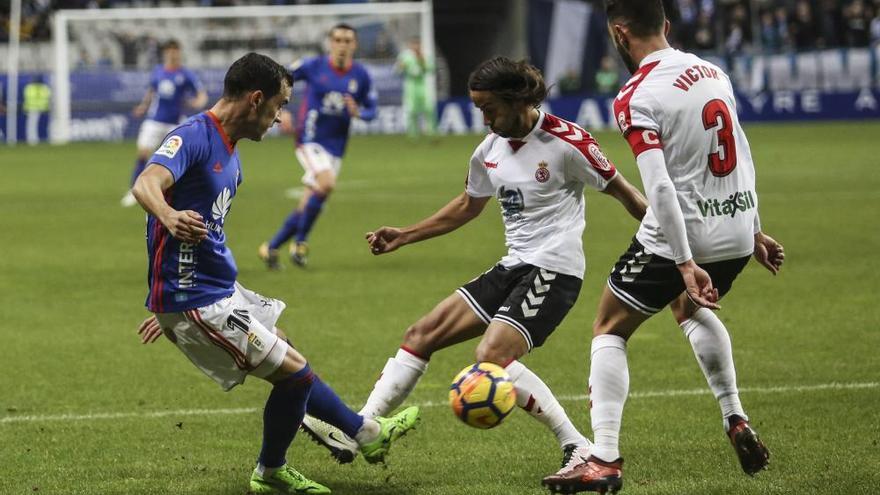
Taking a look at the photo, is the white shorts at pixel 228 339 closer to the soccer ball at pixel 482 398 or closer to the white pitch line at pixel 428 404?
the soccer ball at pixel 482 398

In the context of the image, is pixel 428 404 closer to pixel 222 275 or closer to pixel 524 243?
pixel 524 243

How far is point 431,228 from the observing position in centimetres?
639

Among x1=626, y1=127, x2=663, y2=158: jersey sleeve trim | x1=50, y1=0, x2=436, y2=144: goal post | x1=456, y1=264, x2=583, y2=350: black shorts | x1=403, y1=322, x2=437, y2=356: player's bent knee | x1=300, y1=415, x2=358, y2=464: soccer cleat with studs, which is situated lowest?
x1=50, y1=0, x2=436, y2=144: goal post

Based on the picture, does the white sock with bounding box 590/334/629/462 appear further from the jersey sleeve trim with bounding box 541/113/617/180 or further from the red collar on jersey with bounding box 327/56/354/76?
the red collar on jersey with bounding box 327/56/354/76

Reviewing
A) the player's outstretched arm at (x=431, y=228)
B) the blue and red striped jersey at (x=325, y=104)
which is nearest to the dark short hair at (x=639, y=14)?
the player's outstretched arm at (x=431, y=228)

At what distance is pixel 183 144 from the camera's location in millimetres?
5227

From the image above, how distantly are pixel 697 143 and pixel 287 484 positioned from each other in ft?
6.98

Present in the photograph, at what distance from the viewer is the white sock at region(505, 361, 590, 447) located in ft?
18.9

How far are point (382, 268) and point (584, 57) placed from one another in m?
31.1

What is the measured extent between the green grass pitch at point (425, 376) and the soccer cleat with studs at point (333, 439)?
0.12 metres

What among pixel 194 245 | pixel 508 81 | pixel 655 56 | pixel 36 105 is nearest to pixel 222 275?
pixel 194 245

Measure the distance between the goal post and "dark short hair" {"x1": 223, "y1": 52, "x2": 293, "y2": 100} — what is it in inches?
1171

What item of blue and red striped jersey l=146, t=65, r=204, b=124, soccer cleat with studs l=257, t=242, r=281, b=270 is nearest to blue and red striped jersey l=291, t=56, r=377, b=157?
soccer cleat with studs l=257, t=242, r=281, b=270

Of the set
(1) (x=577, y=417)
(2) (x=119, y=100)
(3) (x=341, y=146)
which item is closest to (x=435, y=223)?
(1) (x=577, y=417)
